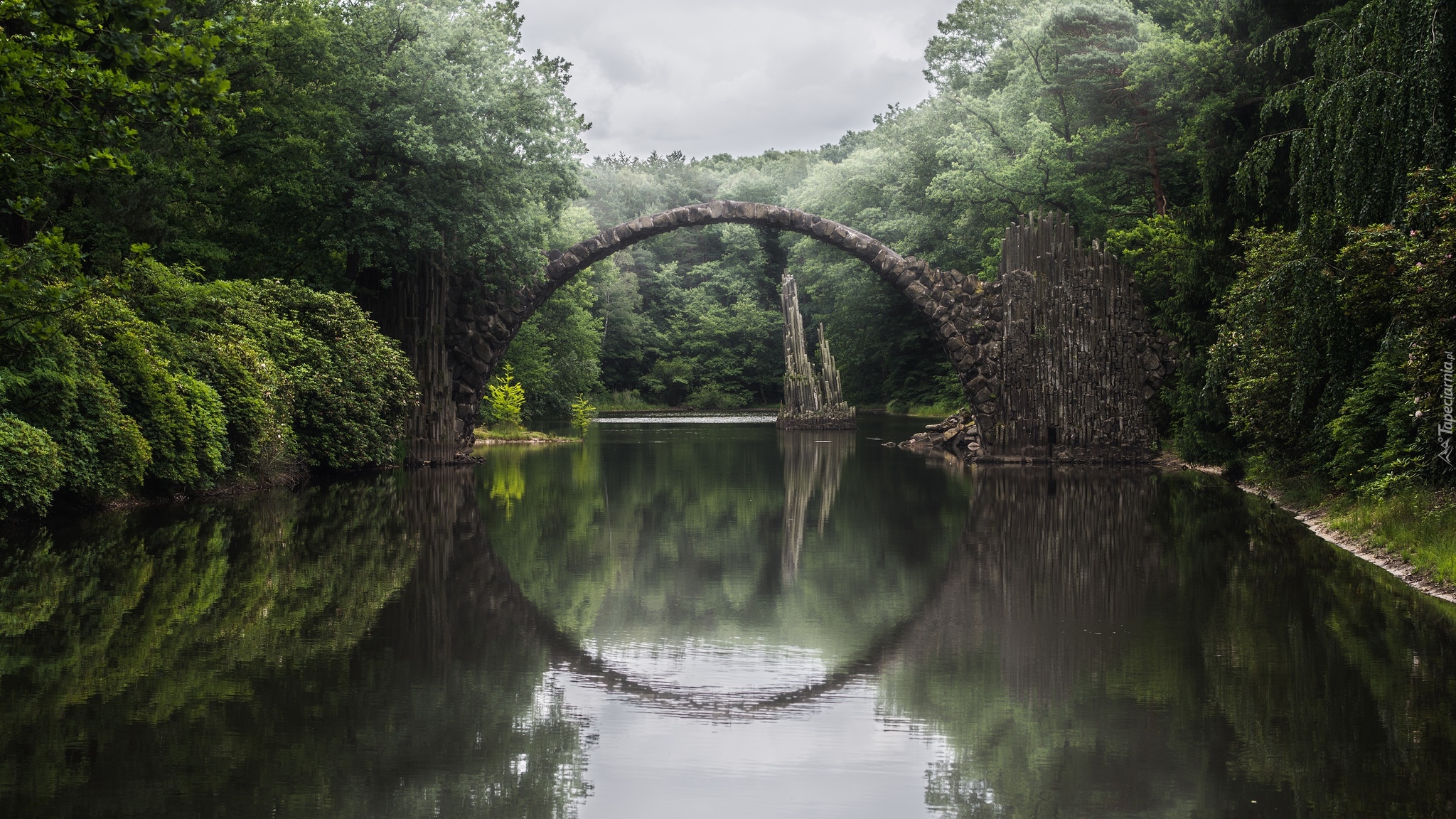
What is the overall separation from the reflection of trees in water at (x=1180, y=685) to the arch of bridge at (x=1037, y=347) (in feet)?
36.7

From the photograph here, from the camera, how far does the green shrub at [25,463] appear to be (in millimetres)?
11102

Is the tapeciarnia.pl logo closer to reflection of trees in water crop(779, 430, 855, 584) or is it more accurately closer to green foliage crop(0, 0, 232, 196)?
reflection of trees in water crop(779, 430, 855, 584)

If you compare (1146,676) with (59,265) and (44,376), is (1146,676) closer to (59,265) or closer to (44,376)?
(59,265)

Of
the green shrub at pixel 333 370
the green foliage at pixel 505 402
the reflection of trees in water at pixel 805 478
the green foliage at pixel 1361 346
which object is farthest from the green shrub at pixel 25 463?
the green foliage at pixel 505 402

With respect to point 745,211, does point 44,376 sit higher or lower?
lower

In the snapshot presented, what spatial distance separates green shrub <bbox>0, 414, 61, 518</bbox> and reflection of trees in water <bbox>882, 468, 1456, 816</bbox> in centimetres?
806

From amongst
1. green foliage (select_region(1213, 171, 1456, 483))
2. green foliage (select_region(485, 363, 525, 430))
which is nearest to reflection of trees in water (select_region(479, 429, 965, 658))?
green foliage (select_region(1213, 171, 1456, 483))

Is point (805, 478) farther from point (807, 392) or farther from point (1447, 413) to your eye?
point (807, 392)

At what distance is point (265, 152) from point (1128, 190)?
2085 centimetres

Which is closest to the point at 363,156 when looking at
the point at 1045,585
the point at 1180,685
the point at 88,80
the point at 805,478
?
the point at 805,478

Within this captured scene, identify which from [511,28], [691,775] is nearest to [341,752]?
[691,775]

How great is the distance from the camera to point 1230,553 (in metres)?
10.9

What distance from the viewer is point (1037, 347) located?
73.2 ft

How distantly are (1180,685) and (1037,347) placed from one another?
16628mm
